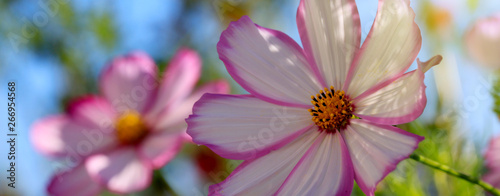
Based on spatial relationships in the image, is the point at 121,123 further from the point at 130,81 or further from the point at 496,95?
the point at 496,95

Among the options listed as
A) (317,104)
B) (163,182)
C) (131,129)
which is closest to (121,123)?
(131,129)

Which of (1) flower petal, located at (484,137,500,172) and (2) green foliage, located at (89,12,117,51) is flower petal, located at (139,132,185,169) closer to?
(1) flower petal, located at (484,137,500,172)

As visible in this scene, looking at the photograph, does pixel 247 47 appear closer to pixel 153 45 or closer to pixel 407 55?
pixel 407 55

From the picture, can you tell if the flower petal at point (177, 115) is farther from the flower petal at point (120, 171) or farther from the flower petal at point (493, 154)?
the flower petal at point (493, 154)

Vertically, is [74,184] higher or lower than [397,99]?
higher

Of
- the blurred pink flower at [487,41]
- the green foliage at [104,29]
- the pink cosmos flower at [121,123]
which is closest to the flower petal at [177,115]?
the pink cosmos flower at [121,123]

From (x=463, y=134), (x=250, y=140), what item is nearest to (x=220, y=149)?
(x=250, y=140)
